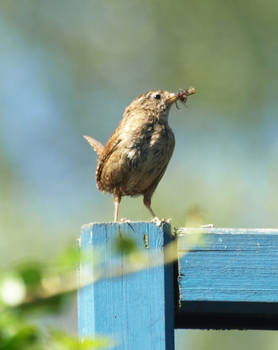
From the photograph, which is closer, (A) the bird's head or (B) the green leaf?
(B) the green leaf

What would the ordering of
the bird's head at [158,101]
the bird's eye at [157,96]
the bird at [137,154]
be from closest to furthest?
the bird at [137,154] → the bird's head at [158,101] → the bird's eye at [157,96]

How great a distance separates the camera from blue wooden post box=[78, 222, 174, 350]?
1537 mm

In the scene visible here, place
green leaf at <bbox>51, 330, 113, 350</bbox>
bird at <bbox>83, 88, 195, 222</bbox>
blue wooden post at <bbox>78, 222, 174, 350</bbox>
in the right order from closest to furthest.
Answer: green leaf at <bbox>51, 330, 113, 350</bbox>, blue wooden post at <bbox>78, 222, 174, 350</bbox>, bird at <bbox>83, 88, 195, 222</bbox>

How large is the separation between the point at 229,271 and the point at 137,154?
109 inches

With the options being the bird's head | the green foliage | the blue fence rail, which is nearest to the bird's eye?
the bird's head

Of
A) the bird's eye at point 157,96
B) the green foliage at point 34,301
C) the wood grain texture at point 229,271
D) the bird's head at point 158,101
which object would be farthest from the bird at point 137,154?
the green foliage at point 34,301

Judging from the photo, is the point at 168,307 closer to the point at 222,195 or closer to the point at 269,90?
the point at 222,195

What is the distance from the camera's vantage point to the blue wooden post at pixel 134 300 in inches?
60.5

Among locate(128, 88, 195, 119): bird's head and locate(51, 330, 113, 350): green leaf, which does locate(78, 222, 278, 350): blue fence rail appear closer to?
locate(51, 330, 113, 350): green leaf

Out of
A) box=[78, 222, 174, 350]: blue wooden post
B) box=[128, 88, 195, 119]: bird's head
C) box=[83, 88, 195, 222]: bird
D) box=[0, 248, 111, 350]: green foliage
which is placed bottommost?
box=[78, 222, 174, 350]: blue wooden post

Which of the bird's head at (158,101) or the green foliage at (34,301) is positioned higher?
the bird's head at (158,101)

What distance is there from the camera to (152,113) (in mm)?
4629

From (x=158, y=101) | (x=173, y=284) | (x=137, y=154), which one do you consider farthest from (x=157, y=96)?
(x=173, y=284)

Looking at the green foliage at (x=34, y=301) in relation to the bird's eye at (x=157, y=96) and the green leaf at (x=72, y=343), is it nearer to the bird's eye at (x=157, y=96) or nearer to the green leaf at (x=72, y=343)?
the green leaf at (x=72, y=343)
